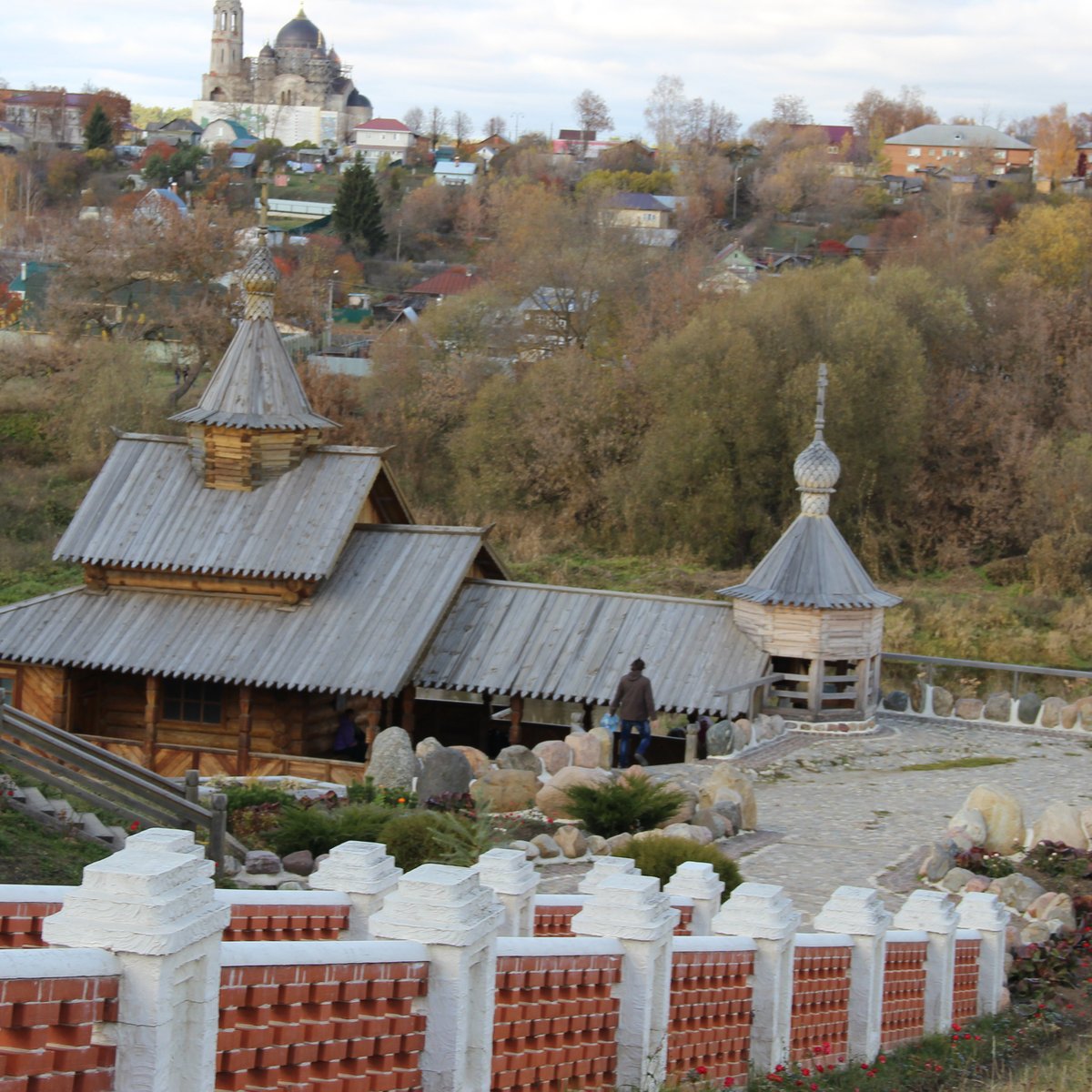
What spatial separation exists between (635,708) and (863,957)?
29.5 feet

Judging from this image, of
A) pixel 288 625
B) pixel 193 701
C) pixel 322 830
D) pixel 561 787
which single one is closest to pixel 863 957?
pixel 322 830

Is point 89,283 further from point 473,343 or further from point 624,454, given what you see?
point 624,454

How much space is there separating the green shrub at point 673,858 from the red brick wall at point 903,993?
1565mm

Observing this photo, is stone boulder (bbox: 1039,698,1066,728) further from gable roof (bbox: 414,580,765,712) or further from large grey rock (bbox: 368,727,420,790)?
large grey rock (bbox: 368,727,420,790)

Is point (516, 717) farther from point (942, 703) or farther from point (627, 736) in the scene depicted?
point (942, 703)

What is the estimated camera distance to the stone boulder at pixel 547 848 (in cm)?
1333

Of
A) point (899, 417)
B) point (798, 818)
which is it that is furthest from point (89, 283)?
point (798, 818)

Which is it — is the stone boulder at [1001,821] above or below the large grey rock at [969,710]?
above

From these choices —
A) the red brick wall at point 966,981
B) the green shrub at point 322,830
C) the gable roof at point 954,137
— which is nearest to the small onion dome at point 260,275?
the green shrub at point 322,830

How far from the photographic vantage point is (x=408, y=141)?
110 m

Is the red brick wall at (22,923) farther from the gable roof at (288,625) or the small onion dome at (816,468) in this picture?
the small onion dome at (816,468)

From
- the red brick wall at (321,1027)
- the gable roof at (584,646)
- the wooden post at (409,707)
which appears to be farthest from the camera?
the wooden post at (409,707)

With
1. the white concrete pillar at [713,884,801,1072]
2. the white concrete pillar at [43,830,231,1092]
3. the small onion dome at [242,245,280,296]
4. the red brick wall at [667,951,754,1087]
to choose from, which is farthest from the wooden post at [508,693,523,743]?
the white concrete pillar at [43,830,231,1092]

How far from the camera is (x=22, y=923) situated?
22.4 ft
